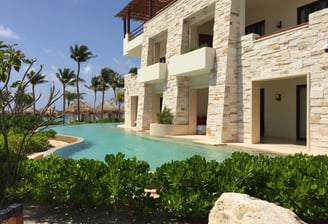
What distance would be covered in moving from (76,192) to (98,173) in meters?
0.40

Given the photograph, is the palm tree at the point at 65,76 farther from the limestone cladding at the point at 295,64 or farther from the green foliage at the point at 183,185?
the green foliage at the point at 183,185

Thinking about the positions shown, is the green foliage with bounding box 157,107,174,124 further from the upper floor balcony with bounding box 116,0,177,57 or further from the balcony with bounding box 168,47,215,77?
the upper floor balcony with bounding box 116,0,177,57

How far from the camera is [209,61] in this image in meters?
13.4

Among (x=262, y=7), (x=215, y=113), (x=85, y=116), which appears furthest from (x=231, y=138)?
(x=85, y=116)

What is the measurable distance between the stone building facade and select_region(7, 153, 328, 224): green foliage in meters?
6.69

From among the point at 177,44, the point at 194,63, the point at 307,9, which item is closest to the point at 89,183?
the point at 194,63

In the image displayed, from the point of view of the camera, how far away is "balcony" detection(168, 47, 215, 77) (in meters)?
13.4

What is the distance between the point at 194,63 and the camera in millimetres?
14180

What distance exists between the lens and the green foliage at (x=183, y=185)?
11.7 feet

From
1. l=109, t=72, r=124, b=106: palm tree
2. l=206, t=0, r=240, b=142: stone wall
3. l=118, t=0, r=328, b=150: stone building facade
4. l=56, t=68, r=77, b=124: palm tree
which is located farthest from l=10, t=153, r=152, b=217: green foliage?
l=109, t=72, r=124, b=106: palm tree

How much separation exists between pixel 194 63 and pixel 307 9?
5.83 metres

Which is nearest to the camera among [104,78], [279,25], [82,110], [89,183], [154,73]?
[89,183]

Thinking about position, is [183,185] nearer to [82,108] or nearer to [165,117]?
[165,117]

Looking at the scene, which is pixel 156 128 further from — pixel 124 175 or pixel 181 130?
pixel 124 175
